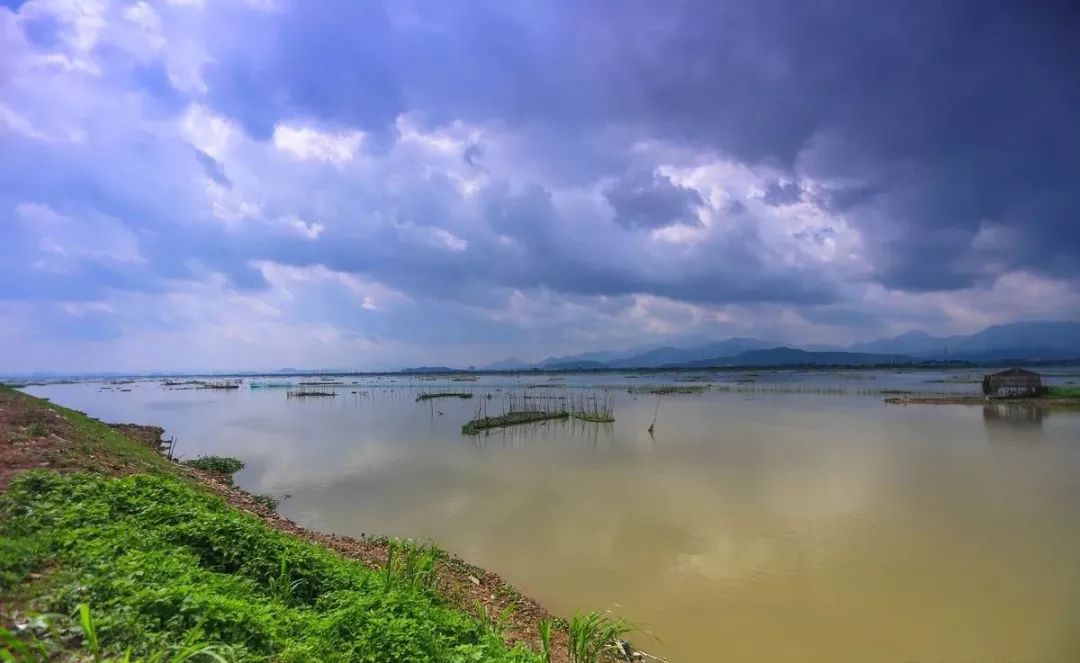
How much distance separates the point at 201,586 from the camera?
3.84 meters

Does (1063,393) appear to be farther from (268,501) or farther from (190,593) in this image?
(190,593)

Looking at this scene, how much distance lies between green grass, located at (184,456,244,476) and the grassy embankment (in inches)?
443

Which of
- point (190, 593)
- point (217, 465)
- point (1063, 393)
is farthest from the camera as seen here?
point (1063, 393)

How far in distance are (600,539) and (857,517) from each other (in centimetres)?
620

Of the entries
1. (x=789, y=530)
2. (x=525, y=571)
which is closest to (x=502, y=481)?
(x=525, y=571)

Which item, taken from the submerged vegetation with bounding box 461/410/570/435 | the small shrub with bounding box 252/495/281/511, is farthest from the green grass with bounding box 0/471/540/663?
the submerged vegetation with bounding box 461/410/570/435

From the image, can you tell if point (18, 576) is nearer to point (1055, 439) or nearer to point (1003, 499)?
point (1003, 499)

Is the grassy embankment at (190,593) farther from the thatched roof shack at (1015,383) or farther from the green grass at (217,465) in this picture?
the thatched roof shack at (1015,383)

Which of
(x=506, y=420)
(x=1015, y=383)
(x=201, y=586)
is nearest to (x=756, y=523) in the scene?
(x=201, y=586)

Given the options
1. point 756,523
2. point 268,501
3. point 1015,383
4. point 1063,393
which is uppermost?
point 1015,383

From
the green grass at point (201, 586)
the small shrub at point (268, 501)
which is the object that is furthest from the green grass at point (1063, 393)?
the small shrub at point (268, 501)

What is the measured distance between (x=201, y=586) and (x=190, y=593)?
0.16 meters

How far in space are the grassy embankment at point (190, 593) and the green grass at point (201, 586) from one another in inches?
0.5

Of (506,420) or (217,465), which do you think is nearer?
(217,465)
